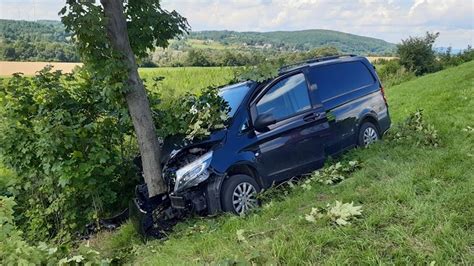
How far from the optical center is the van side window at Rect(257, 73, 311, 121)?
6.21 metres

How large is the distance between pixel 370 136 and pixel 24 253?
19.4 feet

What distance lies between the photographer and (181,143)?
239 inches

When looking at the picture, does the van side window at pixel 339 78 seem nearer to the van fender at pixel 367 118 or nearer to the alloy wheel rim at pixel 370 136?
the van fender at pixel 367 118

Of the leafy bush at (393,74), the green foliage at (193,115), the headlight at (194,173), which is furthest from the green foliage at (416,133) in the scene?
the leafy bush at (393,74)

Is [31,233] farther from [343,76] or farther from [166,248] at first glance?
[343,76]

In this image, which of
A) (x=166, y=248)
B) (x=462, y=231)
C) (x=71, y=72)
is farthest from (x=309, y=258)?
(x=71, y=72)

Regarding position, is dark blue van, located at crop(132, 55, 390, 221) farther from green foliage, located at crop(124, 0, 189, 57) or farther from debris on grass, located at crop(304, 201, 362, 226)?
debris on grass, located at crop(304, 201, 362, 226)

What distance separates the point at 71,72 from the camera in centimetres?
688

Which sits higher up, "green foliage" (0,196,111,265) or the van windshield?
the van windshield

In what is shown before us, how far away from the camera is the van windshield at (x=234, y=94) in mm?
6098

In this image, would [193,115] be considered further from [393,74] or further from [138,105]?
[393,74]

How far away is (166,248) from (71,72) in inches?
144

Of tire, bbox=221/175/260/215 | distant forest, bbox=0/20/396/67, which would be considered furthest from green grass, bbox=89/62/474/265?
distant forest, bbox=0/20/396/67

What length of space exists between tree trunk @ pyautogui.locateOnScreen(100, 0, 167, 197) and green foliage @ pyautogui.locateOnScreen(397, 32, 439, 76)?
31.0m
